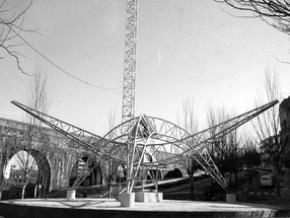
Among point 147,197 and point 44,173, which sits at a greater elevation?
point 44,173

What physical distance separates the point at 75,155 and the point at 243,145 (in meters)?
23.2

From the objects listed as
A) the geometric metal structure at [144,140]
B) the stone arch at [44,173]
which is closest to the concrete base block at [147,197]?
the geometric metal structure at [144,140]

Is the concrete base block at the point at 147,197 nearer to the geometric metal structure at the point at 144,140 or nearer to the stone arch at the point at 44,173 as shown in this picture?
the geometric metal structure at the point at 144,140

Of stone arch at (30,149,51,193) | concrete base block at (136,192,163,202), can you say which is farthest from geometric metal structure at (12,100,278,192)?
stone arch at (30,149,51,193)

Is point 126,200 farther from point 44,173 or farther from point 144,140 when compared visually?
point 44,173

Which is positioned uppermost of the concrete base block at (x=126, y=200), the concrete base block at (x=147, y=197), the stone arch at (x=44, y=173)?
the stone arch at (x=44, y=173)

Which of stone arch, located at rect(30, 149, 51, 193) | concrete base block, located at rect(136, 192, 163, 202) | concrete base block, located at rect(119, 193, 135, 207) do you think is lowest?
concrete base block, located at rect(136, 192, 163, 202)

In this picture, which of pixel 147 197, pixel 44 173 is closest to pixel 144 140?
pixel 147 197

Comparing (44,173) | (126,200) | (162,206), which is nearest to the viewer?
(126,200)

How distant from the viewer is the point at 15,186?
128 ft

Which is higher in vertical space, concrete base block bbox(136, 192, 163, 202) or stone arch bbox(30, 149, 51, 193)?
stone arch bbox(30, 149, 51, 193)

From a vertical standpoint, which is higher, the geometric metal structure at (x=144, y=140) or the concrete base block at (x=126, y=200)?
the geometric metal structure at (x=144, y=140)

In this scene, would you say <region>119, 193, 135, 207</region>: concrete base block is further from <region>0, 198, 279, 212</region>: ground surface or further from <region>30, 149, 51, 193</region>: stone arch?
<region>30, 149, 51, 193</region>: stone arch

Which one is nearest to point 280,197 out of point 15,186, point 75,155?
point 75,155
